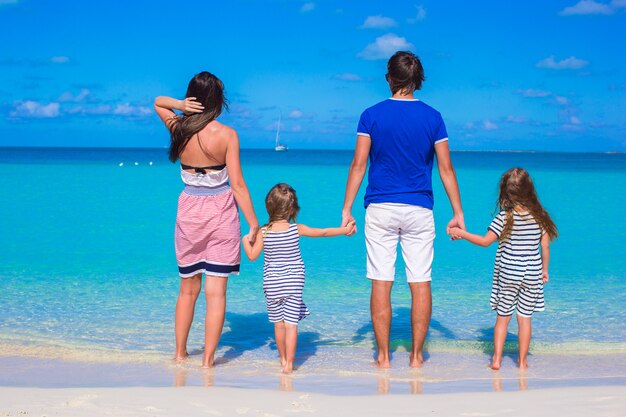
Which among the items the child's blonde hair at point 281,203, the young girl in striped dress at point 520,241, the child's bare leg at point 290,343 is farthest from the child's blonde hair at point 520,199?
the child's bare leg at point 290,343

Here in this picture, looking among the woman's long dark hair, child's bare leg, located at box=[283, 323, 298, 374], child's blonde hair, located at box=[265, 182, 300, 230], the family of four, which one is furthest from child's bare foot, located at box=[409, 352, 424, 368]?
the woman's long dark hair

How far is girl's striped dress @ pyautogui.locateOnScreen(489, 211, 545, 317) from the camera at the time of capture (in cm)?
488

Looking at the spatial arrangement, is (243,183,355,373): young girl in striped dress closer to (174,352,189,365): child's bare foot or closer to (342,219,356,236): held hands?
(342,219,356,236): held hands

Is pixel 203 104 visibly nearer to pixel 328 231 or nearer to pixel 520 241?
pixel 328 231

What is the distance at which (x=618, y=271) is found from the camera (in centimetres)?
1011

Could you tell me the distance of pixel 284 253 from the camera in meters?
4.93

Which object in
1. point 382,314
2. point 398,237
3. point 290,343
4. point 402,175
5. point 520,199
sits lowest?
point 290,343

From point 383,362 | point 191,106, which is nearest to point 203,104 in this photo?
point 191,106

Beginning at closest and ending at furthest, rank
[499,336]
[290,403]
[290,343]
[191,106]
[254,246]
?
[290,403] → [191,106] → [254,246] → [290,343] → [499,336]

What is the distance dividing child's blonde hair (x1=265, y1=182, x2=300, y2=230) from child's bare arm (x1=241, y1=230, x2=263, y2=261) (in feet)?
0.30

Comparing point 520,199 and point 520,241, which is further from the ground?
point 520,199

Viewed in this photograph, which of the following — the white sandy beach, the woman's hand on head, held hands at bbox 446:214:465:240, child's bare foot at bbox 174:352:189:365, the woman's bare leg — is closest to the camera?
the white sandy beach

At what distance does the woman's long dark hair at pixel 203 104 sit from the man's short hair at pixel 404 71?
112 cm

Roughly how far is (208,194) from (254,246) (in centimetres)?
46
